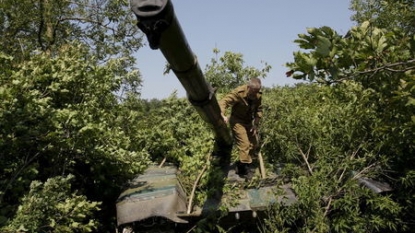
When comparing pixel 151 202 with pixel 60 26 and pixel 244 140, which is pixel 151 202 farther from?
pixel 60 26

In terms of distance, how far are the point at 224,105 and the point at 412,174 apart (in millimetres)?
2895

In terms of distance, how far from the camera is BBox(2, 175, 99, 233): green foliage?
159 inches

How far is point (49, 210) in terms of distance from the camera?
434 centimetres

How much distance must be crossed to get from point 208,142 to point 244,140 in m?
1.09

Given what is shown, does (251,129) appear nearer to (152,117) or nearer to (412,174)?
(412,174)

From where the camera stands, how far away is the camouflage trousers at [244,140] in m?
6.39

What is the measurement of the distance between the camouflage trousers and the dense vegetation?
44 cm

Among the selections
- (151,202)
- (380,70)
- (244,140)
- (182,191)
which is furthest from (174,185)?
(380,70)

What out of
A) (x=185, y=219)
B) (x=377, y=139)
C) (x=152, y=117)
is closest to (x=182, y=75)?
(x=185, y=219)

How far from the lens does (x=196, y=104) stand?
484cm

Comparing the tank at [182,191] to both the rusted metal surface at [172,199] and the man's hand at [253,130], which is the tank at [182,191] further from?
the man's hand at [253,130]

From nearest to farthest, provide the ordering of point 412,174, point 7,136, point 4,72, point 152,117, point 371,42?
point 371,42, point 7,136, point 4,72, point 412,174, point 152,117

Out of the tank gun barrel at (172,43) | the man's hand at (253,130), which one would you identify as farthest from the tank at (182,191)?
the man's hand at (253,130)

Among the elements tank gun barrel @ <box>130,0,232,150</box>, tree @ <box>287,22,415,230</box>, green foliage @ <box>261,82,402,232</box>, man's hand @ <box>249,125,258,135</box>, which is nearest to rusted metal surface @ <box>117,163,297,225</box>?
green foliage @ <box>261,82,402,232</box>
